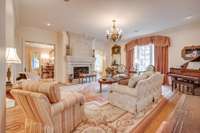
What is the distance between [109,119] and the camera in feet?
9.20

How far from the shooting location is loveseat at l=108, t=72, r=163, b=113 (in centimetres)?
309

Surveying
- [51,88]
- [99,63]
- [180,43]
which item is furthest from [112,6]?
[99,63]

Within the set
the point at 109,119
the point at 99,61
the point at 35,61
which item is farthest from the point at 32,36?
the point at 109,119

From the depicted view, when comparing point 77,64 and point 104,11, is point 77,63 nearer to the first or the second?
point 77,64

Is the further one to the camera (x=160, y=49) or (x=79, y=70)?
(x=79, y=70)

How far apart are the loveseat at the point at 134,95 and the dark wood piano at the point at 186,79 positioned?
193 centimetres

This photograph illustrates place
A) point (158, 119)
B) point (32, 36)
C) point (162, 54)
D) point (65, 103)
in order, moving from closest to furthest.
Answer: point (65, 103) → point (158, 119) → point (32, 36) → point (162, 54)

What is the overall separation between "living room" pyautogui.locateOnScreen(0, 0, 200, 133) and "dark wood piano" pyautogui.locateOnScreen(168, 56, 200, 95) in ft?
0.12

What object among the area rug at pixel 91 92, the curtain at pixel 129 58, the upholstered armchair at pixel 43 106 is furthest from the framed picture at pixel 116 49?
the upholstered armchair at pixel 43 106

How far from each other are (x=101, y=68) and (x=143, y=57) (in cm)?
339

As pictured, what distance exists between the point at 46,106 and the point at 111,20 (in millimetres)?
4511

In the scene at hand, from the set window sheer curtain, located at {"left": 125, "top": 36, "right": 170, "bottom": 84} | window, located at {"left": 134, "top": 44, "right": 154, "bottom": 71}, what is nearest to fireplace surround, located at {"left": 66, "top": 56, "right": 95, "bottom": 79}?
window, located at {"left": 134, "top": 44, "right": 154, "bottom": 71}

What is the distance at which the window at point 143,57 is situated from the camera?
805cm

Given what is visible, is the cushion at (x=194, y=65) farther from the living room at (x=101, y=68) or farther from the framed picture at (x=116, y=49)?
the framed picture at (x=116, y=49)
